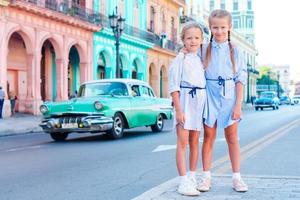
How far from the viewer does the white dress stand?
527cm

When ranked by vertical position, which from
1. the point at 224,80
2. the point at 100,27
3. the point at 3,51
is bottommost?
the point at 224,80

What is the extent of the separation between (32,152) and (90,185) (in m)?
4.22

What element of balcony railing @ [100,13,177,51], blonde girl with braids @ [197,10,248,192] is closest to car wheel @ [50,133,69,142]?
blonde girl with braids @ [197,10,248,192]

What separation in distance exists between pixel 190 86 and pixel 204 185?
104cm

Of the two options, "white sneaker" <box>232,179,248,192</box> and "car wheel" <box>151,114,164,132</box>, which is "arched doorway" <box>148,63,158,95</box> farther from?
"white sneaker" <box>232,179,248,192</box>

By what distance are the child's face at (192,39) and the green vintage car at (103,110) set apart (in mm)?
7167

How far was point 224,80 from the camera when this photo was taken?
530cm

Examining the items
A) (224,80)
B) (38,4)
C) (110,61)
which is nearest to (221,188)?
(224,80)

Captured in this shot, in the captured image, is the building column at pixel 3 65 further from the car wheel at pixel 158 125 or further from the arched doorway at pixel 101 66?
the arched doorway at pixel 101 66

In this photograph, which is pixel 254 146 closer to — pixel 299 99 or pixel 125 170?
pixel 125 170

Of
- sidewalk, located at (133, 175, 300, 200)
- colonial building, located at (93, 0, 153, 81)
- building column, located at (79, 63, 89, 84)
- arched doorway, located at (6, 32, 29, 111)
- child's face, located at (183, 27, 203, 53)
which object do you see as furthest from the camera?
colonial building, located at (93, 0, 153, 81)

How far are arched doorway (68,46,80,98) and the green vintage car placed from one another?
1682 cm

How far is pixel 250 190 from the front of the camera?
525cm

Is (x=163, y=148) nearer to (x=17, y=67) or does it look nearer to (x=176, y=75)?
(x=176, y=75)
